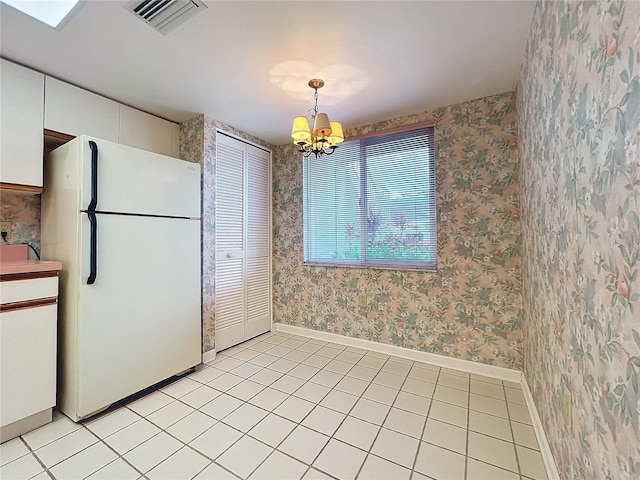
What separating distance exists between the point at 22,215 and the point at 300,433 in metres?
2.51

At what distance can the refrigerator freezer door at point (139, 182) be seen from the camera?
180cm

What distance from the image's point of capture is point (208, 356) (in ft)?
8.57

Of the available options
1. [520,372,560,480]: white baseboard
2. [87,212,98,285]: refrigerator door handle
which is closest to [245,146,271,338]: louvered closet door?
[87,212,98,285]: refrigerator door handle

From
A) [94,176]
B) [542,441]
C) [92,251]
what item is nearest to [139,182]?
[94,176]

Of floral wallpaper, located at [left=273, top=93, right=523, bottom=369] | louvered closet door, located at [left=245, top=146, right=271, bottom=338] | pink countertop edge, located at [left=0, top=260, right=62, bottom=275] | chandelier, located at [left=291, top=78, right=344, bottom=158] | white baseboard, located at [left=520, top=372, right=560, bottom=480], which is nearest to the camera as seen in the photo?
white baseboard, located at [left=520, top=372, right=560, bottom=480]

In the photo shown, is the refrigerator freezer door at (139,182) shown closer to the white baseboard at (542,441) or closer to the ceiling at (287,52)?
the ceiling at (287,52)

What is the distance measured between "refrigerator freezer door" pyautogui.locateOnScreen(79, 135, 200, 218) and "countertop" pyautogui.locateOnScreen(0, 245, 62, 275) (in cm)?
42

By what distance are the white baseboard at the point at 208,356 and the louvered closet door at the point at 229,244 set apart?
143 mm

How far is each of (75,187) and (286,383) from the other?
203 cm

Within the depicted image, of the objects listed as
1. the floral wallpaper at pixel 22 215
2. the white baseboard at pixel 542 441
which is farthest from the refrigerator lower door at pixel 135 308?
the white baseboard at pixel 542 441

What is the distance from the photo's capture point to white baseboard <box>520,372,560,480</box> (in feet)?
4.24

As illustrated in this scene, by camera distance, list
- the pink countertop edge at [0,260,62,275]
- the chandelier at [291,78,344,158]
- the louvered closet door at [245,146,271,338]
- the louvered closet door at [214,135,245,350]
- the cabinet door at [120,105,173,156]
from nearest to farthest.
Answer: the pink countertop edge at [0,260,62,275], the chandelier at [291,78,344,158], the cabinet door at [120,105,173,156], the louvered closet door at [214,135,245,350], the louvered closet door at [245,146,271,338]

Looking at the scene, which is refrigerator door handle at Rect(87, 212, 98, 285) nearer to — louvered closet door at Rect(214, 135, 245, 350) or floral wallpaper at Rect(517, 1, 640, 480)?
louvered closet door at Rect(214, 135, 245, 350)

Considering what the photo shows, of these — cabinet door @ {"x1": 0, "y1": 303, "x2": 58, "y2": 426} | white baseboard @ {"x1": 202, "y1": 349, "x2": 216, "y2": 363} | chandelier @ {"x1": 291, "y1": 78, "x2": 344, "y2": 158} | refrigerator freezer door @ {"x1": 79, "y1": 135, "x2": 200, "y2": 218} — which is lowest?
white baseboard @ {"x1": 202, "y1": 349, "x2": 216, "y2": 363}
